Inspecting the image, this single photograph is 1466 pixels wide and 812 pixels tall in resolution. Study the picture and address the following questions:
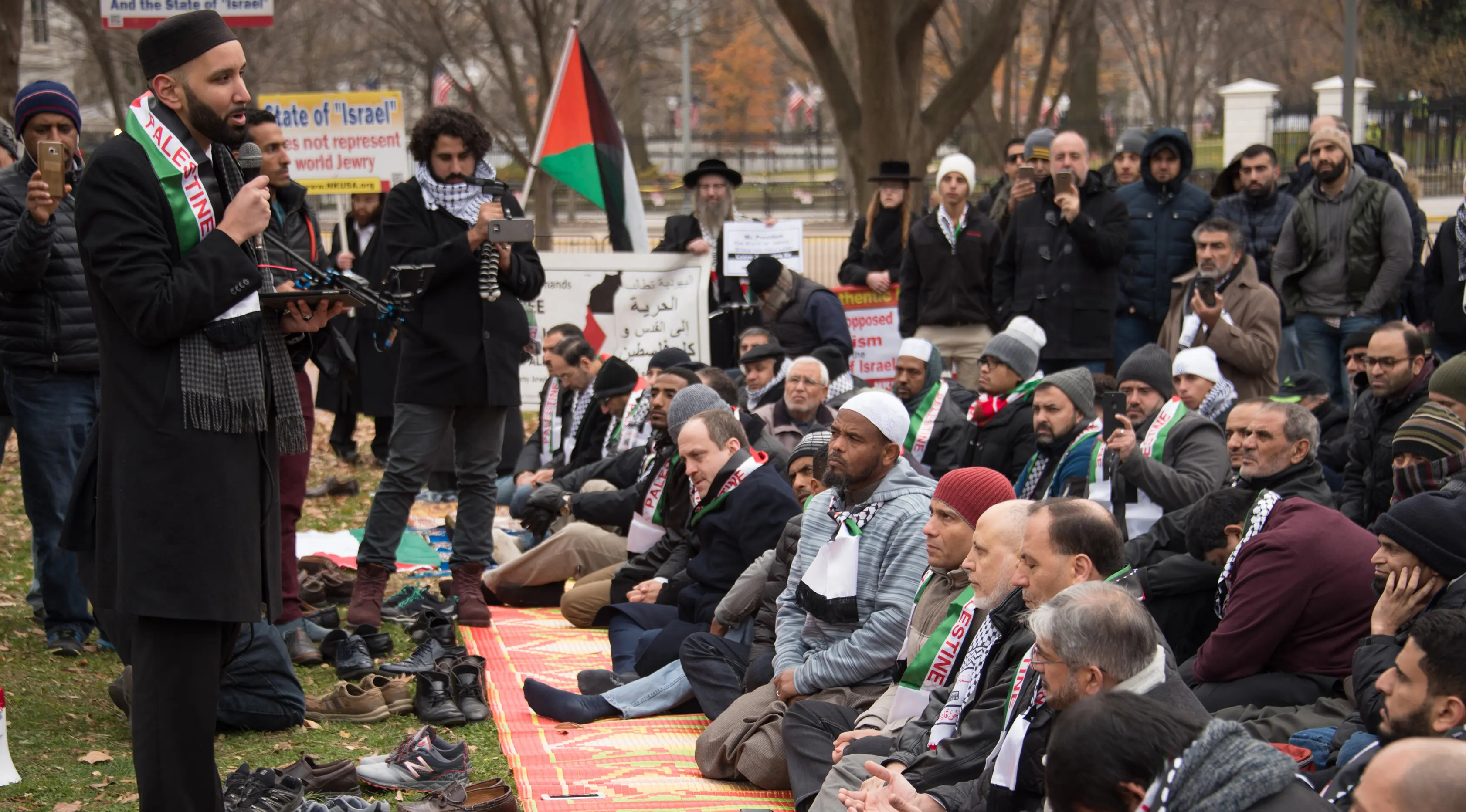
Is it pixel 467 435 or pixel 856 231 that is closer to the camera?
pixel 467 435

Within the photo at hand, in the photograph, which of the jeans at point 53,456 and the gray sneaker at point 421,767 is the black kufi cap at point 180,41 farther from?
the jeans at point 53,456

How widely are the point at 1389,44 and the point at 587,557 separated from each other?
74.8 ft

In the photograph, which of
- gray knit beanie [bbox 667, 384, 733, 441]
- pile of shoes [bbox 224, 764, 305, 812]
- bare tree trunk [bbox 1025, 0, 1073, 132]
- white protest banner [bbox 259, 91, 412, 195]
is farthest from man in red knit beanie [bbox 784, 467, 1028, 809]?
bare tree trunk [bbox 1025, 0, 1073, 132]

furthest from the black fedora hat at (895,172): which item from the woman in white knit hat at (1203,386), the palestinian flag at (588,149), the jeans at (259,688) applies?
the jeans at (259,688)

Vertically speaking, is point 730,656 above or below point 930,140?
below

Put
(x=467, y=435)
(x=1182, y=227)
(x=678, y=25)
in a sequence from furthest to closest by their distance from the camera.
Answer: (x=678, y=25) < (x=1182, y=227) < (x=467, y=435)

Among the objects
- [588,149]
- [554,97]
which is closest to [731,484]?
[588,149]

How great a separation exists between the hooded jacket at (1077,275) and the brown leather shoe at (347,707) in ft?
16.5

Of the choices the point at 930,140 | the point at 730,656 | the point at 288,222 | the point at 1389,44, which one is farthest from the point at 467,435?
the point at 1389,44

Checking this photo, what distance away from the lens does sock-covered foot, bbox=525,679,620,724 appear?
5.92m

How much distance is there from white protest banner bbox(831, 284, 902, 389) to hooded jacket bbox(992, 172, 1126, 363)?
215cm

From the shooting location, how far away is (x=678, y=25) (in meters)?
23.5

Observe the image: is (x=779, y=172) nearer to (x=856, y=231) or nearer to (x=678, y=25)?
(x=678, y=25)

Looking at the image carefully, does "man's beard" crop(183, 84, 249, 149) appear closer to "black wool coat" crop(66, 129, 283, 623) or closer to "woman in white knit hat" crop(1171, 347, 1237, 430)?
"black wool coat" crop(66, 129, 283, 623)
